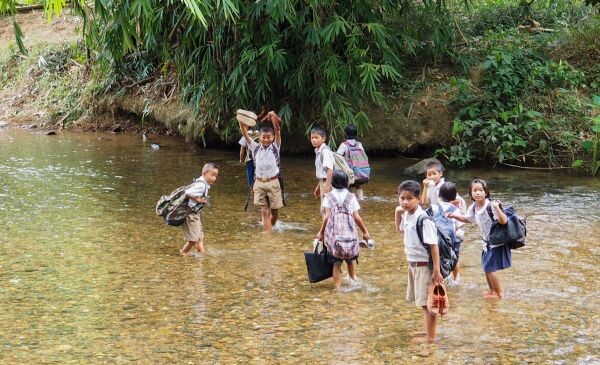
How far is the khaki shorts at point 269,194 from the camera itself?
9.20 m

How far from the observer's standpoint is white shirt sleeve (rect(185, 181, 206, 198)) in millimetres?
7953

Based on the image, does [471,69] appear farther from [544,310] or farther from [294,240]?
[544,310]

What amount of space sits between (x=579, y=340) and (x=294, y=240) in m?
3.83

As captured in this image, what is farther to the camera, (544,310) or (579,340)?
(544,310)

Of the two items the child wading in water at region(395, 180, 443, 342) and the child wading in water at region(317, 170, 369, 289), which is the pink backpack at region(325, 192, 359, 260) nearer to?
the child wading in water at region(317, 170, 369, 289)

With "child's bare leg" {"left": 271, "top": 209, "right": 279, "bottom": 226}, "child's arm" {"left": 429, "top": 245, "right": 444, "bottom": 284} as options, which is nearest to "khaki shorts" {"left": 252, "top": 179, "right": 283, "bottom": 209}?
"child's bare leg" {"left": 271, "top": 209, "right": 279, "bottom": 226}

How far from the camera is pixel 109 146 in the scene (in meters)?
16.3

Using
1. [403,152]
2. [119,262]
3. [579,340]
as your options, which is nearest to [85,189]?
[119,262]

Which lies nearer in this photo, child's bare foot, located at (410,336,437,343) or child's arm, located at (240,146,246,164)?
child's bare foot, located at (410,336,437,343)

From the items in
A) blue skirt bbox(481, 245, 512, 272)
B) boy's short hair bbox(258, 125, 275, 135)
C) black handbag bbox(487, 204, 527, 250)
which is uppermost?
boy's short hair bbox(258, 125, 275, 135)

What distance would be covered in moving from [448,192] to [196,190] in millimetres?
2681

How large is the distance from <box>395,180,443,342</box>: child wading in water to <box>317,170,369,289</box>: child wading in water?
103 centimetres

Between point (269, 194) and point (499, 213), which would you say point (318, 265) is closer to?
point (499, 213)

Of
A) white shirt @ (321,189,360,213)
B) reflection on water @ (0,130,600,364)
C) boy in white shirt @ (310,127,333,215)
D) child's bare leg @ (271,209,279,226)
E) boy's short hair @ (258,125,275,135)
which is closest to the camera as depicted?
reflection on water @ (0,130,600,364)
